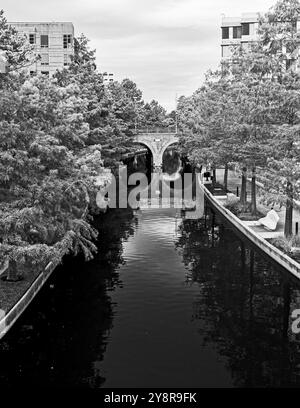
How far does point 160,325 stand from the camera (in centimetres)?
1884

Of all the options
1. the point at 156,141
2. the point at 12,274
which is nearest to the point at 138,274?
the point at 12,274

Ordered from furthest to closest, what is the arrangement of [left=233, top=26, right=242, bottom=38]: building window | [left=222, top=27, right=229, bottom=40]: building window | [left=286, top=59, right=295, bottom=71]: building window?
1. [left=222, top=27, right=229, bottom=40]: building window
2. [left=233, top=26, right=242, bottom=38]: building window
3. [left=286, top=59, right=295, bottom=71]: building window

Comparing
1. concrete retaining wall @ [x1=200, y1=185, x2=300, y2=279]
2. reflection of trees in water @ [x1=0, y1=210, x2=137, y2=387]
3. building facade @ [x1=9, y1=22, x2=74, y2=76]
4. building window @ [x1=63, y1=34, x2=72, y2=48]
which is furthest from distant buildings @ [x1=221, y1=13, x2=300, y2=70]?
reflection of trees in water @ [x1=0, y1=210, x2=137, y2=387]

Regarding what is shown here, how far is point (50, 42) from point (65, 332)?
6936 cm

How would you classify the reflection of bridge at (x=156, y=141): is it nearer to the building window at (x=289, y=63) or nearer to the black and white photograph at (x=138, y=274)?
the black and white photograph at (x=138, y=274)

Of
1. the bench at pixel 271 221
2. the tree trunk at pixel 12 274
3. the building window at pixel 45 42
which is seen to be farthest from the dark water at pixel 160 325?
the building window at pixel 45 42

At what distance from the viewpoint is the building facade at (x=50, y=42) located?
78562 millimetres

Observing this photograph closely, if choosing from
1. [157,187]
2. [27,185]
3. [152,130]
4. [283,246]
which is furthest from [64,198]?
[152,130]

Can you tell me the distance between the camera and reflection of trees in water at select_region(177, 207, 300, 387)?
15.6 m

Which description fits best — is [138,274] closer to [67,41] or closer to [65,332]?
[65,332]

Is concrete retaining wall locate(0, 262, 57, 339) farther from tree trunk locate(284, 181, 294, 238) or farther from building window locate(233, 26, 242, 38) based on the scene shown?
building window locate(233, 26, 242, 38)

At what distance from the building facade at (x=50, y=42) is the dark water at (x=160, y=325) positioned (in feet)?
187

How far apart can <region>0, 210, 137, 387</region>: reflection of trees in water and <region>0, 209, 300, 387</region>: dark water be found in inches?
1.4

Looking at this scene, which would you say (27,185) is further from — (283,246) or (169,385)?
(283,246)
